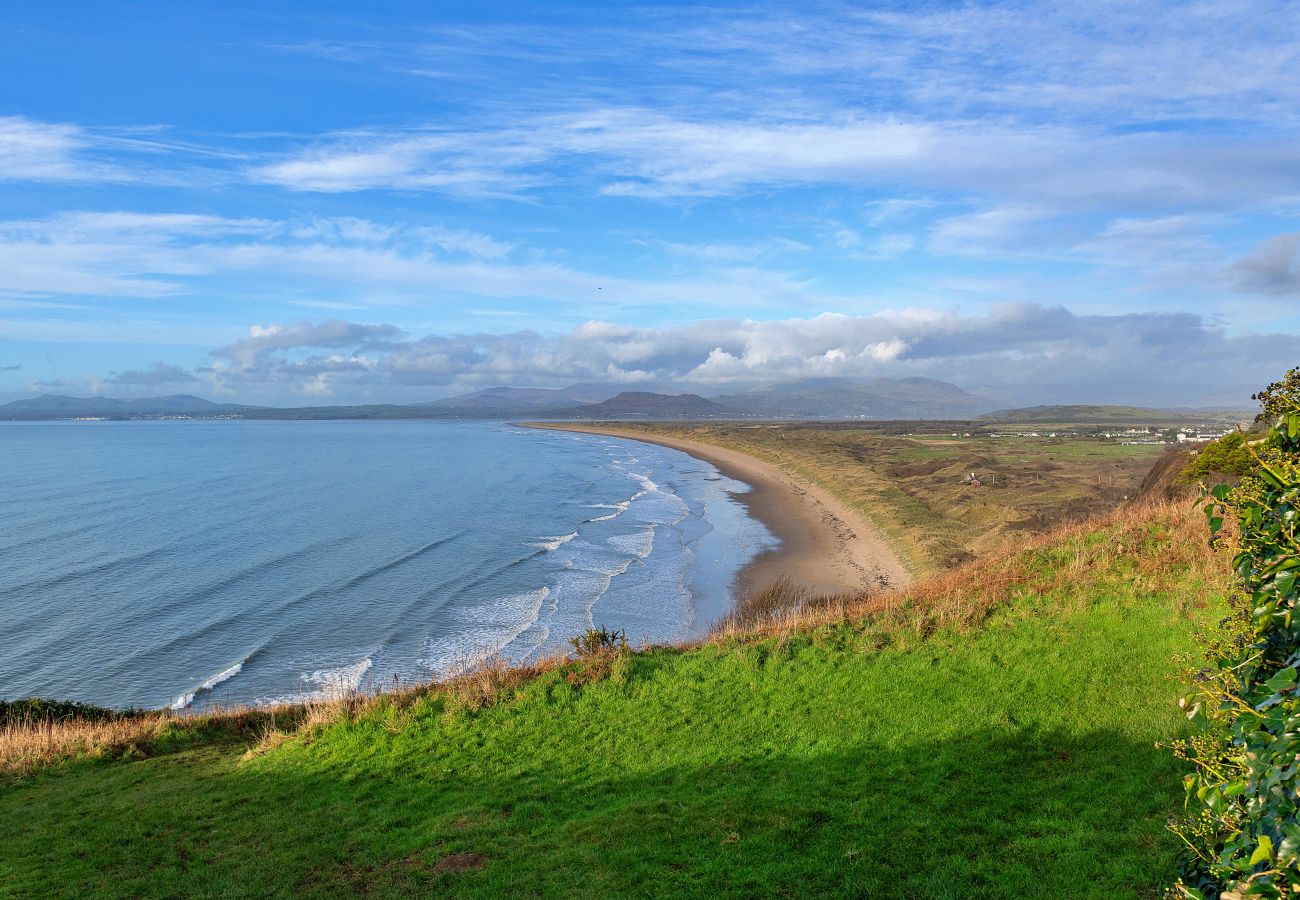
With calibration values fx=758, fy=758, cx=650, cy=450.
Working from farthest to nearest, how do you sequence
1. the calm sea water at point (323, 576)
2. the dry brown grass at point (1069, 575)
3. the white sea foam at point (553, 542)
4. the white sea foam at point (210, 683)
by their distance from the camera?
the white sea foam at point (553, 542), the calm sea water at point (323, 576), the white sea foam at point (210, 683), the dry brown grass at point (1069, 575)

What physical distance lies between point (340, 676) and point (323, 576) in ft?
51.9

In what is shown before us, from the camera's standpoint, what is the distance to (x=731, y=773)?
12.2 meters

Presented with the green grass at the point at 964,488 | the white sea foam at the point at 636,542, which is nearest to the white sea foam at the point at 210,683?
the white sea foam at the point at 636,542

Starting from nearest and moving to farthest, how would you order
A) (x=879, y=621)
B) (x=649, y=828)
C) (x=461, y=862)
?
(x=461, y=862), (x=649, y=828), (x=879, y=621)

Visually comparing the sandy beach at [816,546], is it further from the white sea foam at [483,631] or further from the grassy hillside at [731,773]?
the grassy hillside at [731,773]

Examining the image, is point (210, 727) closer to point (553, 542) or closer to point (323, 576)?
point (323, 576)

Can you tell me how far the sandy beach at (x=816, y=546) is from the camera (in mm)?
37969

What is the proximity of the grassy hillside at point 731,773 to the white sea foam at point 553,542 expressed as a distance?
30.9 metres

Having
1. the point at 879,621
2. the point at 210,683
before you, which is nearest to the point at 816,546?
the point at 879,621

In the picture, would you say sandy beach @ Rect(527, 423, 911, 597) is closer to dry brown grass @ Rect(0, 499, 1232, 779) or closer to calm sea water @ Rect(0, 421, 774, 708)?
calm sea water @ Rect(0, 421, 774, 708)

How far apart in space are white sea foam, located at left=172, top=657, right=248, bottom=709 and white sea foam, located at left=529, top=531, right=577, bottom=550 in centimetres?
2185

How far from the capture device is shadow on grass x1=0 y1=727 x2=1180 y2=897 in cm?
885

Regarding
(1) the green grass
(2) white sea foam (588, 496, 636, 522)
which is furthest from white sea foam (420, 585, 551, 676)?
(2) white sea foam (588, 496, 636, 522)

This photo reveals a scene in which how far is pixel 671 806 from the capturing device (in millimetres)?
11195
